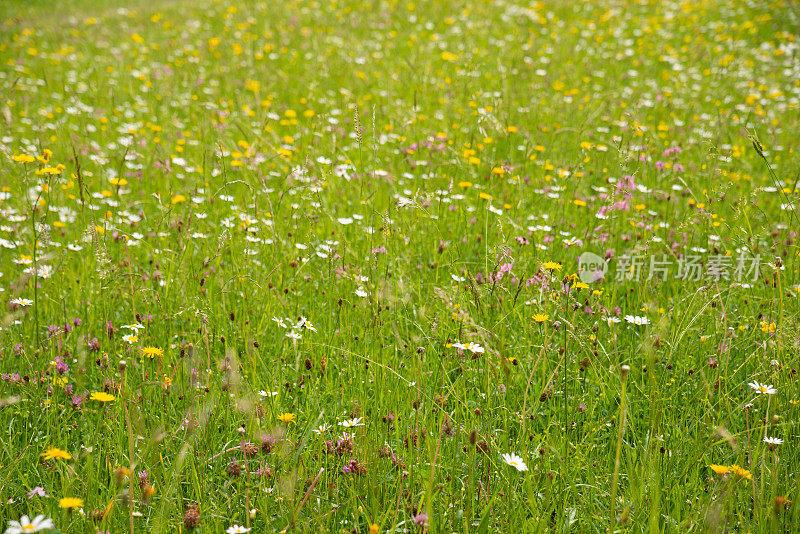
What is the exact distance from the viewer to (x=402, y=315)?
296 cm

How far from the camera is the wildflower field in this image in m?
1.92

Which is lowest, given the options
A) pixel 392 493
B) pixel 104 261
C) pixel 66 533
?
pixel 392 493

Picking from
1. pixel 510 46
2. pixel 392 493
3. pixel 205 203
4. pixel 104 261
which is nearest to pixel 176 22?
pixel 510 46

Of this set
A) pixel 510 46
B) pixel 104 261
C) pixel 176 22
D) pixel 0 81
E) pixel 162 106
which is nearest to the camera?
A: pixel 104 261

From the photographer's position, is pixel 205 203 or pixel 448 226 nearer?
pixel 448 226

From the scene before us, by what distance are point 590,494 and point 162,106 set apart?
5.62 metres

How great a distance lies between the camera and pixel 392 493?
6.59 feet

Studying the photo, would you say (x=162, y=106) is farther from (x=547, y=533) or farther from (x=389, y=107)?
(x=547, y=533)

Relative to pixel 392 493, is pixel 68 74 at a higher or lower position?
higher

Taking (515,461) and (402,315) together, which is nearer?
(515,461)

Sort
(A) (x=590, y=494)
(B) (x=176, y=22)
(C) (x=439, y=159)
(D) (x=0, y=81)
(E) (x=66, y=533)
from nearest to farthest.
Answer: (E) (x=66, y=533)
(A) (x=590, y=494)
(C) (x=439, y=159)
(D) (x=0, y=81)
(B) (x=176, y=22)

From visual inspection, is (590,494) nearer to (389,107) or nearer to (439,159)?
(439,159)

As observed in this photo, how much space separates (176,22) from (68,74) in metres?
3.40

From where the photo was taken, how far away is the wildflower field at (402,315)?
1.92 meters
